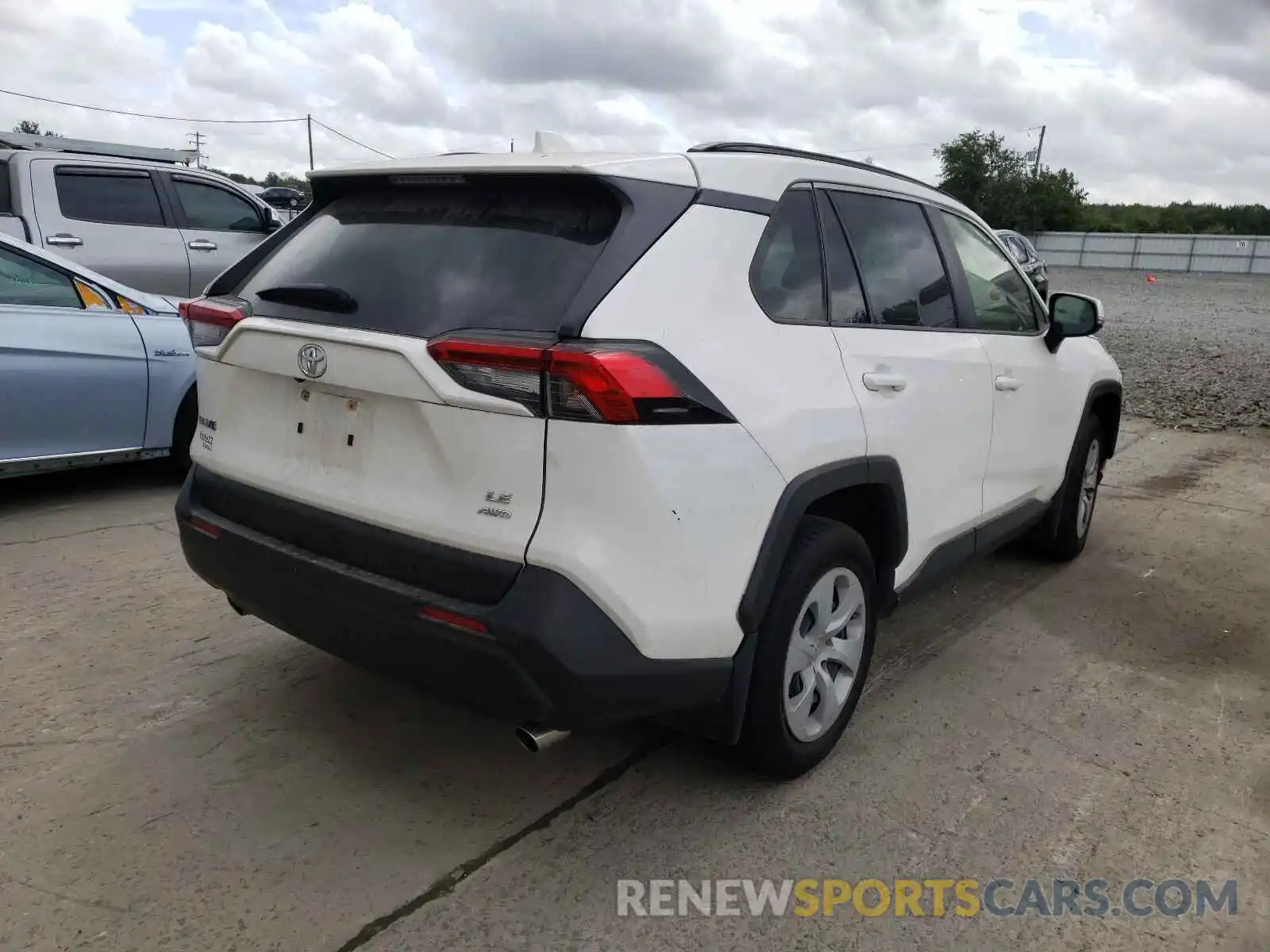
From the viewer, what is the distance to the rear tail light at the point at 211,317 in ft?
9.66

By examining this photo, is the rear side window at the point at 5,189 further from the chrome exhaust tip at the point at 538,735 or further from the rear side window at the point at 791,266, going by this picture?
the chrome exhaust tip at the point at 538,735

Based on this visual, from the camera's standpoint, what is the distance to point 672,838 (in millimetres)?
2799

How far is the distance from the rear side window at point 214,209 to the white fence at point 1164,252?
1889 inches

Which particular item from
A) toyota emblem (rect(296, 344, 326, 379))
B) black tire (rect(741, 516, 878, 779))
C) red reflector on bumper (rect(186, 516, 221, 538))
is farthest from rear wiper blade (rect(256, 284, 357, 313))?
black tire (rect(741, 516, 878, 779))

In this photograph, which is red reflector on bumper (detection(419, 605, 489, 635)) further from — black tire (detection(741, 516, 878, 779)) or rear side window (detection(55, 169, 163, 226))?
rear side window (detection(55, 169, 163, 226))

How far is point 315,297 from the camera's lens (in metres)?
2.73

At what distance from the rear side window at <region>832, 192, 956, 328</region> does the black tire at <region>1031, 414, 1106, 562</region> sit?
158cm

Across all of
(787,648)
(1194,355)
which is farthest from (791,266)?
(1194,355)

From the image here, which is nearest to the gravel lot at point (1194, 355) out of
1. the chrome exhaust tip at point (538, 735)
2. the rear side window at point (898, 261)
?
the rear side window at point (898, 261)

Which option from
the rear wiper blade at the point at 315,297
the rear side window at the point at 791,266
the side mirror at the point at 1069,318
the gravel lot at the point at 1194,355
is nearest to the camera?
the rear wiper blade at the point at 315,297

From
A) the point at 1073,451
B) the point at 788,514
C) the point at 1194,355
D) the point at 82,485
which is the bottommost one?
the point at 82,485

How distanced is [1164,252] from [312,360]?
54.1 meters

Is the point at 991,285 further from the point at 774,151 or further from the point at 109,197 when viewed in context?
the point at 109,197

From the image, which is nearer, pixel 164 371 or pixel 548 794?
pixel 548 794
